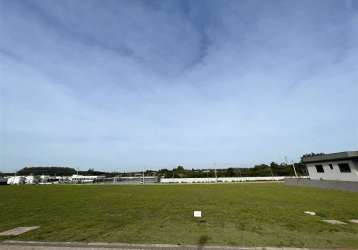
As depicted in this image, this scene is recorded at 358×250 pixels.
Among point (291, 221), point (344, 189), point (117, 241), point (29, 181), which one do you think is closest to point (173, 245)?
point (117, 241)

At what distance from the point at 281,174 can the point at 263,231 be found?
72059 mm

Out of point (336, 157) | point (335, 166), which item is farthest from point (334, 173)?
point (336, 157)

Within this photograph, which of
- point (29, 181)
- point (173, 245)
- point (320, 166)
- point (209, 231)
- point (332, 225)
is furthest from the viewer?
point (29, 181)

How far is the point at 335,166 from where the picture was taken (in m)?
27.3

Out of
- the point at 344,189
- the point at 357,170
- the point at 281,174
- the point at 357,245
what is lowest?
the point at 357,245

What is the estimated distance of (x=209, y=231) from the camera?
685 cm

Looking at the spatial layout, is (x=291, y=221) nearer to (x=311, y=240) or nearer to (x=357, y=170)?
(x=311, y=240)

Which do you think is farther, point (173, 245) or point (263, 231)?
point (263, 231)

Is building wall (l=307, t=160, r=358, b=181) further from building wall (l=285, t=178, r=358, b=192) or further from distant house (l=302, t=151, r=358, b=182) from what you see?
building wall (l=285, t=178, r=358, b=192)

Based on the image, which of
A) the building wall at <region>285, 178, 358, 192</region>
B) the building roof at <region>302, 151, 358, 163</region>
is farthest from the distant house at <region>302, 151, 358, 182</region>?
the building wall at <region>285, 178, 358, 192</region>

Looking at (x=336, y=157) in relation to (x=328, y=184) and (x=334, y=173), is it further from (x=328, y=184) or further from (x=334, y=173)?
(x=328, y=184)

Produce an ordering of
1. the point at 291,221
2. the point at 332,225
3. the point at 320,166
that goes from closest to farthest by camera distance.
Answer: the point at 332,225
the point at 291,221
the point at 320,166

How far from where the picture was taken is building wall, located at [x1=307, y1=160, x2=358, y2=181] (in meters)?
24.2

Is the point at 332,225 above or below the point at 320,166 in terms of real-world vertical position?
below
